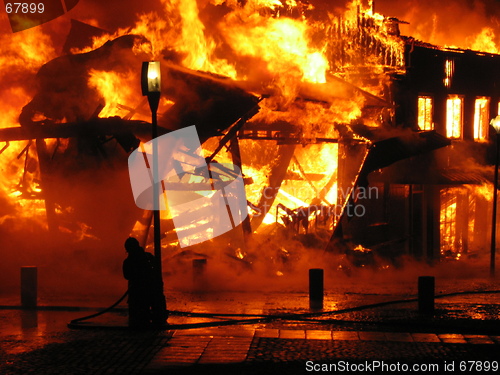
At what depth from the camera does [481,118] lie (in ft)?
82.2

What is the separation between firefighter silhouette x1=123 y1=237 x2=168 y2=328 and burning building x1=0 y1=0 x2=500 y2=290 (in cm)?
515

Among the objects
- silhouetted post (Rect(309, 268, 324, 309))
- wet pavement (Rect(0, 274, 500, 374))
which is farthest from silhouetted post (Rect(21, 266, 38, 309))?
silhouetted post (Rect(309, 268, 324, 309))

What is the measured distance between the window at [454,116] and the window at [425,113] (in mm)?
958

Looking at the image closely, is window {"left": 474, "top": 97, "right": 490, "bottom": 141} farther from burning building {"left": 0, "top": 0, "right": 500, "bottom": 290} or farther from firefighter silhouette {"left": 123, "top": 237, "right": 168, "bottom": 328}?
firefighter silhouette {"left": 123, "top": 237, "right": 168, "bottom": 328}

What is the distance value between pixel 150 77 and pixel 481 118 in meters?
18.1

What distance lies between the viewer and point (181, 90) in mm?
16125

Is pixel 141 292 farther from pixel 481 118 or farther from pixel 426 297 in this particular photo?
pixel 481 118

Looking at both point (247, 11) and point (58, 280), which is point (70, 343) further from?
point (247, 11)

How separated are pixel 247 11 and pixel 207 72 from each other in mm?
2975

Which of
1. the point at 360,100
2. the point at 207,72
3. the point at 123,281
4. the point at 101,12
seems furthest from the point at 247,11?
the point at 123,281

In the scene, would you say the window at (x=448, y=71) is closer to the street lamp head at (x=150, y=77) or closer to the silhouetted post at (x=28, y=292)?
the street lamp head at (x=150, y=77)

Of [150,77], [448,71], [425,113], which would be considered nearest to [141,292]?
[150,77]

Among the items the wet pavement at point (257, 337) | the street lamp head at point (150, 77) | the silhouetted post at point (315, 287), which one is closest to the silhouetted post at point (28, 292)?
the wet pavement at point (257, 337)

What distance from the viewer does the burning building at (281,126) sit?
1617cm
